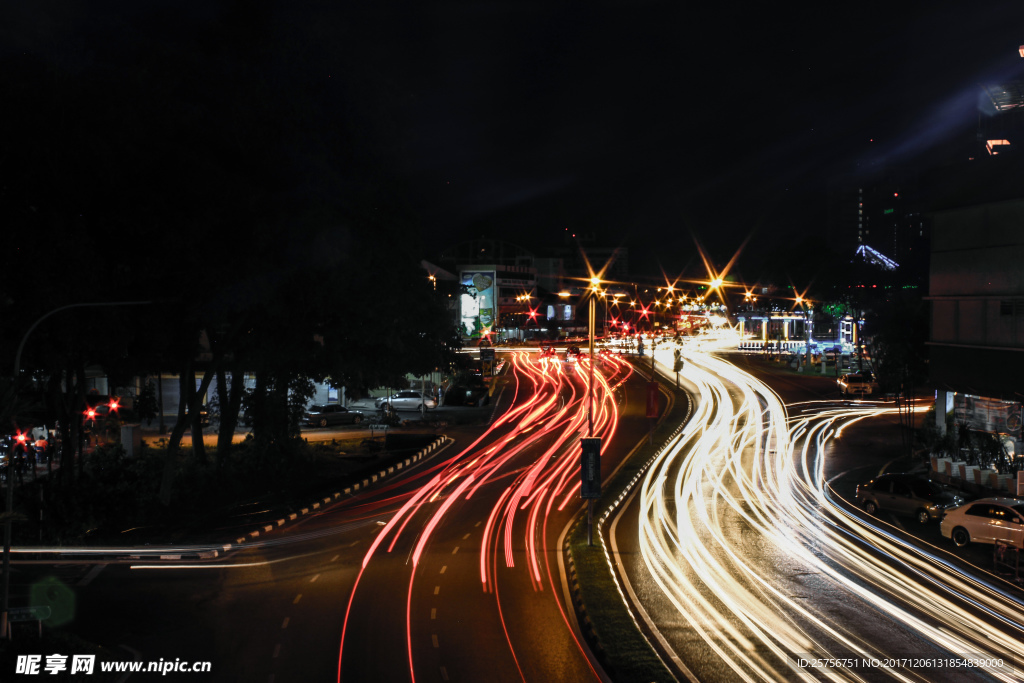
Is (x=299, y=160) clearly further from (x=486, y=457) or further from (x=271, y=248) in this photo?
(x=486, y=457)

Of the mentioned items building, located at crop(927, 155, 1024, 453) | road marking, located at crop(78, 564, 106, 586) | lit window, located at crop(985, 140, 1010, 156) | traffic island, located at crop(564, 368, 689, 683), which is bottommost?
road marking, located at crop(78, 564, 106, 586)

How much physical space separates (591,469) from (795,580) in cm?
494

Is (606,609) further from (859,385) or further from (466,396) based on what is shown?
(859,385)

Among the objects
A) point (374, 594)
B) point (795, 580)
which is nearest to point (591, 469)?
point (795, 580)

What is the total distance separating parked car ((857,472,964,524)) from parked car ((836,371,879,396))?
29497 mm

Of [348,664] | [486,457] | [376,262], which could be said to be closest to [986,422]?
[486,457]

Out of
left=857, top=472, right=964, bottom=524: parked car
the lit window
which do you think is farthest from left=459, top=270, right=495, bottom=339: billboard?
left=857, top=472, right=964, bottom=524: parked car

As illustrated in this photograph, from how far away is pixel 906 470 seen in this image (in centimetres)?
2673

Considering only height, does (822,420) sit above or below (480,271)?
below

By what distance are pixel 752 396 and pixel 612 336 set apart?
2961 inches

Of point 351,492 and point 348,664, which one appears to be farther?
point 351,492

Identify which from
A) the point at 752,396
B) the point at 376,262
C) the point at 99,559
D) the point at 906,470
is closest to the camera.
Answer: the point at 99,559

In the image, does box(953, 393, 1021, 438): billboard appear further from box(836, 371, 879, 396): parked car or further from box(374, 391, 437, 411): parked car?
box(374, 391, 437, 411): parked car

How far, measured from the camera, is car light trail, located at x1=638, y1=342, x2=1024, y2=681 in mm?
11414
